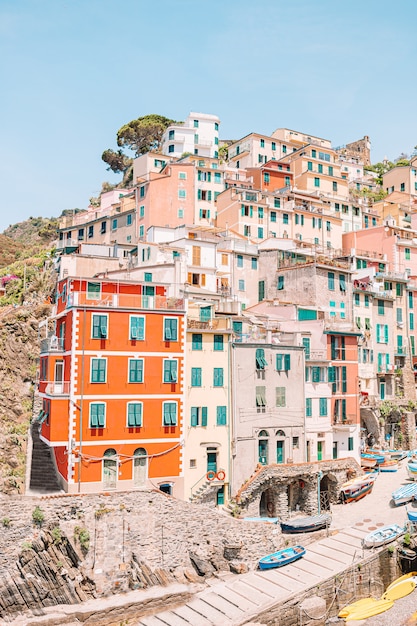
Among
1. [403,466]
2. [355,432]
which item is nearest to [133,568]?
[355,432]

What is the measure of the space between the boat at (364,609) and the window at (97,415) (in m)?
17.4

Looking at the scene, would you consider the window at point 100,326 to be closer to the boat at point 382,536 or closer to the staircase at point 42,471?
the staircase at point 42,471

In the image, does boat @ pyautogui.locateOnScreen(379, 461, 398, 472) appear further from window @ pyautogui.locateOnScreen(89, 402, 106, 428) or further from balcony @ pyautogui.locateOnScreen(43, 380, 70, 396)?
balcony @ pyautogui.locateOnScreen(43, 380, 70, 396)

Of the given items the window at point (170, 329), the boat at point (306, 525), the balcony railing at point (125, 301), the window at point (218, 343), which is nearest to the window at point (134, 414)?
the window at point (170, 329)

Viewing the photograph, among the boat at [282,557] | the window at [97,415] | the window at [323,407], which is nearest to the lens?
the boat at [282,557]

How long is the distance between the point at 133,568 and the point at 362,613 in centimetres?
1281

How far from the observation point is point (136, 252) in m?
57.7

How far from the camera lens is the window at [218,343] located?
40.6 metres

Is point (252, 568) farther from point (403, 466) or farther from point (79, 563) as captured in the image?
point (403, 466)

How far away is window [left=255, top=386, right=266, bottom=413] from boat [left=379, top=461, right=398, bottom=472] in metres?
15.9

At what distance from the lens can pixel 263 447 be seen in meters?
41.9

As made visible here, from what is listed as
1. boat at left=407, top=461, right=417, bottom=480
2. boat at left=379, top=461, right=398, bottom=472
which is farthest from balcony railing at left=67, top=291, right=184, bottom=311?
boat at left=379, top=461, right=398, bottom=472

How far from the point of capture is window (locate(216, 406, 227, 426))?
131ft

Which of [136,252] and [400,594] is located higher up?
[136,252]
